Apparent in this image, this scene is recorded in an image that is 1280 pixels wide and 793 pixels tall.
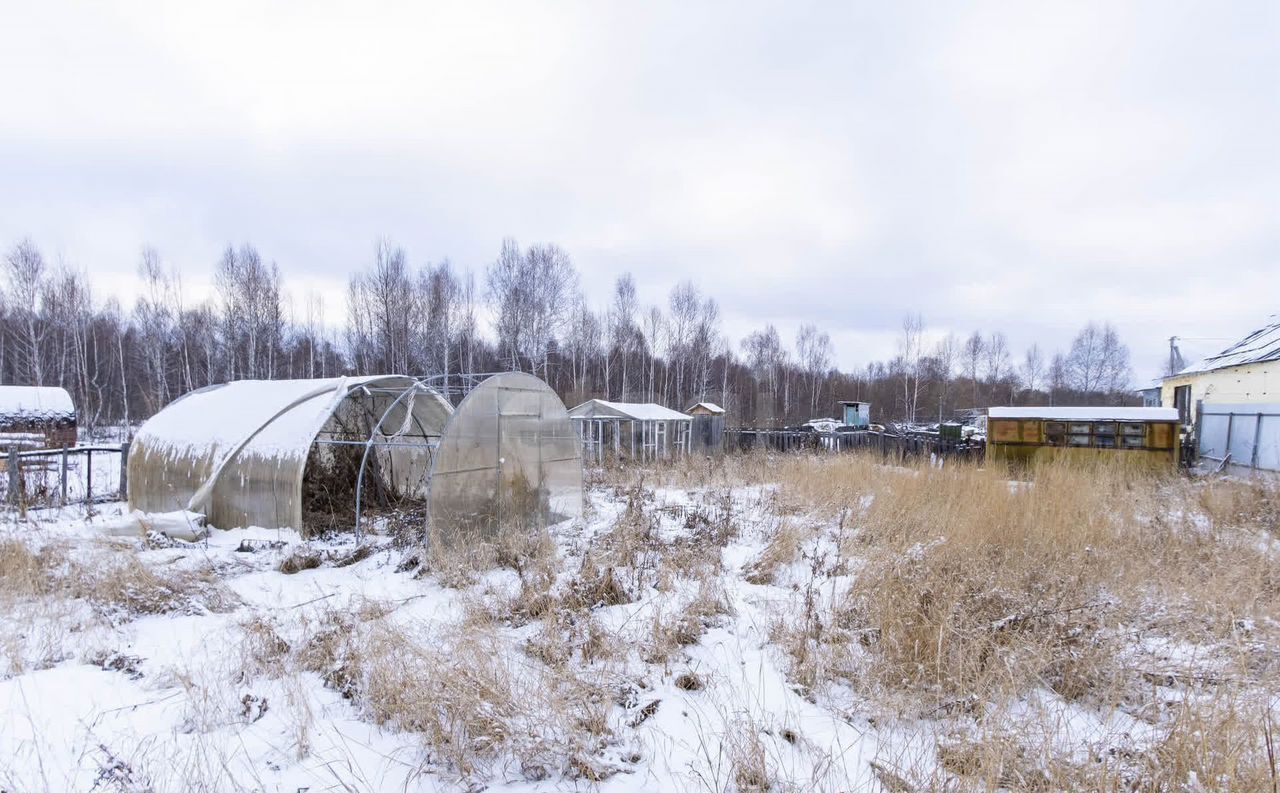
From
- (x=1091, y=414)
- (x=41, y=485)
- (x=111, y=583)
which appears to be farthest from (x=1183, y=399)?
(x=41, y=485)

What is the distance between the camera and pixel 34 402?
19812 mm

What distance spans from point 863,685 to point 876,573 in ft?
6.46

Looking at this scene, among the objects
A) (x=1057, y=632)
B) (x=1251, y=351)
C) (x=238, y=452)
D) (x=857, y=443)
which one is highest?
(x=1251, y=351)

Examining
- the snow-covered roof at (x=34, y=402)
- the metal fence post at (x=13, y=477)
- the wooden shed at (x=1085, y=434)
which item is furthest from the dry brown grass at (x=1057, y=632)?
the snow-covered roof at (x=34, y=402)

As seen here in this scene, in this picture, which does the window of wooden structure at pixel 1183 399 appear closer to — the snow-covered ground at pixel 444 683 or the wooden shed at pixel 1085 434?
the wooden shed at pixel 1085 434

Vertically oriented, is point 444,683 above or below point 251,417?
below

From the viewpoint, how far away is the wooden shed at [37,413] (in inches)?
747

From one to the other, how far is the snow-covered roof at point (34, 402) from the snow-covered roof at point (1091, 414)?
29951mm

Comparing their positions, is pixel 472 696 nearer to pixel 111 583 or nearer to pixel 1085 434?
pixel 111 583

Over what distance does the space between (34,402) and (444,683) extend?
999 inches

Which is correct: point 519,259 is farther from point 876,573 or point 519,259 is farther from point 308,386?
point 876,573

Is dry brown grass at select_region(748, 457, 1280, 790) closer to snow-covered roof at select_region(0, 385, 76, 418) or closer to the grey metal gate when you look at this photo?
the grey metal gate

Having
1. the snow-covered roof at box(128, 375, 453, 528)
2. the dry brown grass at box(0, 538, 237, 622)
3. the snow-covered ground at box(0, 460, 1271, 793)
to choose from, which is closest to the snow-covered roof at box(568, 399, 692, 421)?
the snow-covered roof at box(128, 375, 453, 528)

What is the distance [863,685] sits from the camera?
3760 millimetres
